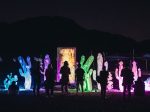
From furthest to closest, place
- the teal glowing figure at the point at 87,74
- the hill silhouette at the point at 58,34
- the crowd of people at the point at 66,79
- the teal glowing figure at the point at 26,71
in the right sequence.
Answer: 1. the hill silhouette at the point at 58,34
2. the teal glowing figure at the point at 26,71
3. the teal glowing figure at the point at 87,74
4. the crowd of people at the point at 66,79

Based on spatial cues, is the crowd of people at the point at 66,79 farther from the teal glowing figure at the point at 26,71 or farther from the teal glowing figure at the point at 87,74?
the teal glowing figure at the point at 26,71

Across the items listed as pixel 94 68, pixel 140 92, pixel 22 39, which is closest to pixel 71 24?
pixel 22 39

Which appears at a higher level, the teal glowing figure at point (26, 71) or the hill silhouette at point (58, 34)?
the hill silhouette at point (58, 34)

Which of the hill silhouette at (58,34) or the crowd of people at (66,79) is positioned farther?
the hill silhouette at (58,34)

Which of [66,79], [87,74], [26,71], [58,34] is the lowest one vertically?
[66,79]

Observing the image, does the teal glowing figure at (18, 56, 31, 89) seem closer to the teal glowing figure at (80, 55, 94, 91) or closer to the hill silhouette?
the teal glowing figure at (80, 55, 94, 91)

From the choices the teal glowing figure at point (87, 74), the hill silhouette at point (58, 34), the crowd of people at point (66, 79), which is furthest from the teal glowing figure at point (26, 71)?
the hill silhouette at point (58, 34)

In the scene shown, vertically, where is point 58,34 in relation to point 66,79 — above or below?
above

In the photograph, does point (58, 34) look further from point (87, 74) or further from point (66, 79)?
point (66, 79)

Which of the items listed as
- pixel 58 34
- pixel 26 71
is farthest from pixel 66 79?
pixel 58 34

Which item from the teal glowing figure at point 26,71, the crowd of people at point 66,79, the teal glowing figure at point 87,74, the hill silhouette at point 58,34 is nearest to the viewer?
the crowd of people at point 66,79

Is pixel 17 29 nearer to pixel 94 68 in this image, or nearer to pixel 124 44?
pixel 124 44

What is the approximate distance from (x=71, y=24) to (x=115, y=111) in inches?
3977

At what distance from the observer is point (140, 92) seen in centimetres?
2980
